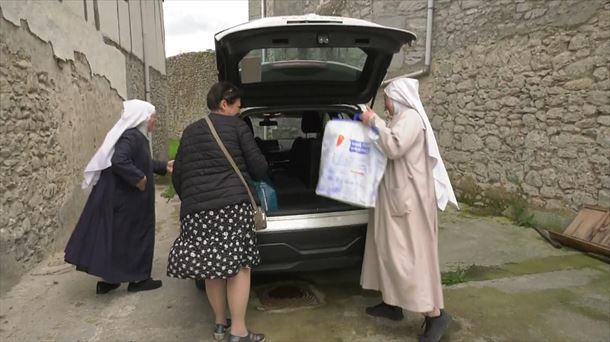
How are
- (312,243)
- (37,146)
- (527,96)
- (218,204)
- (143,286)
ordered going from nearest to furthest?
(218,204) < (312,243) < (143,286) < (37,146) < (527,96)

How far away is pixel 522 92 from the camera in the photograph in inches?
226

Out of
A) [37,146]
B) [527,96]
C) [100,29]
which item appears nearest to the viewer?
[37,146]

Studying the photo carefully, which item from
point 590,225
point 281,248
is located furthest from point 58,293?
point 590,225

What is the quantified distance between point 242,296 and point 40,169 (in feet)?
8.90

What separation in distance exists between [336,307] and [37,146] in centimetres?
315

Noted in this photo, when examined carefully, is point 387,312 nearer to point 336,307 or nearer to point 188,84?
point 336,307

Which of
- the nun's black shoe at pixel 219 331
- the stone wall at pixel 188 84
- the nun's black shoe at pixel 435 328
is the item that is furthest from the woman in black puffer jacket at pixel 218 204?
the stone wall at pixel 188 84

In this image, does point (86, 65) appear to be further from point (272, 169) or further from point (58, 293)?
point (58, 293)

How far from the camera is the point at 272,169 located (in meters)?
5.07

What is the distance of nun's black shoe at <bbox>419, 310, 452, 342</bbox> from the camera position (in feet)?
8.85

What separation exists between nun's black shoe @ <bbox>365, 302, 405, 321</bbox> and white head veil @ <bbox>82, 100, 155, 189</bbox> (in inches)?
86.8

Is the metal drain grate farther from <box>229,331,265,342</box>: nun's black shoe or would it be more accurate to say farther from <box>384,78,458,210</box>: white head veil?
<box>384,78,458,210</box>: white head veil

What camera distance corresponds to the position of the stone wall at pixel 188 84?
67.3ft

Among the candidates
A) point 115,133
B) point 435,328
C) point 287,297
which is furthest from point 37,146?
point 435,328
